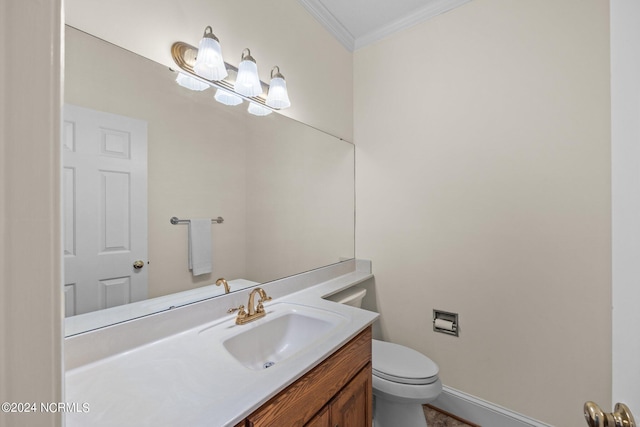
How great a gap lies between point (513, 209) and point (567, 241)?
11.1 inches

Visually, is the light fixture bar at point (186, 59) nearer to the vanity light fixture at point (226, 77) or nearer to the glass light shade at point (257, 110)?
the vanity light fixture at point (226, 77)

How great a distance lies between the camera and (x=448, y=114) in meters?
1.75

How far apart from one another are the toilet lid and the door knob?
99cm

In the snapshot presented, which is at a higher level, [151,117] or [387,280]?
[151,117]

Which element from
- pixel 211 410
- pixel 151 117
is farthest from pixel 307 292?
pixel 151 117

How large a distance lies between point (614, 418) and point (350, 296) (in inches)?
56.4

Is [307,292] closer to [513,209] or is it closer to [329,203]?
[329,203]

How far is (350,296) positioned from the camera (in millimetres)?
1854

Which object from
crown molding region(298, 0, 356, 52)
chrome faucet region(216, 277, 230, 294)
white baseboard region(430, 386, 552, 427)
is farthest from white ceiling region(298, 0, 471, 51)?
white baseboard region(430, 386, 552, 427)

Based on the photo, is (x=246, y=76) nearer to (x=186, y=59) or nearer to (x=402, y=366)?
(x=186, y=59)

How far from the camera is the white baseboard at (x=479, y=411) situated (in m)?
1.52

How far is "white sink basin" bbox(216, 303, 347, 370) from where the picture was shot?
1.08m

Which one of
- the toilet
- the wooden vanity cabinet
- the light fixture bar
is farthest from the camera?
the toilet

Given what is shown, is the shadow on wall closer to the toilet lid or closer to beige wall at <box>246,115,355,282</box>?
beige wall at <box>246,115,355,282</box>
